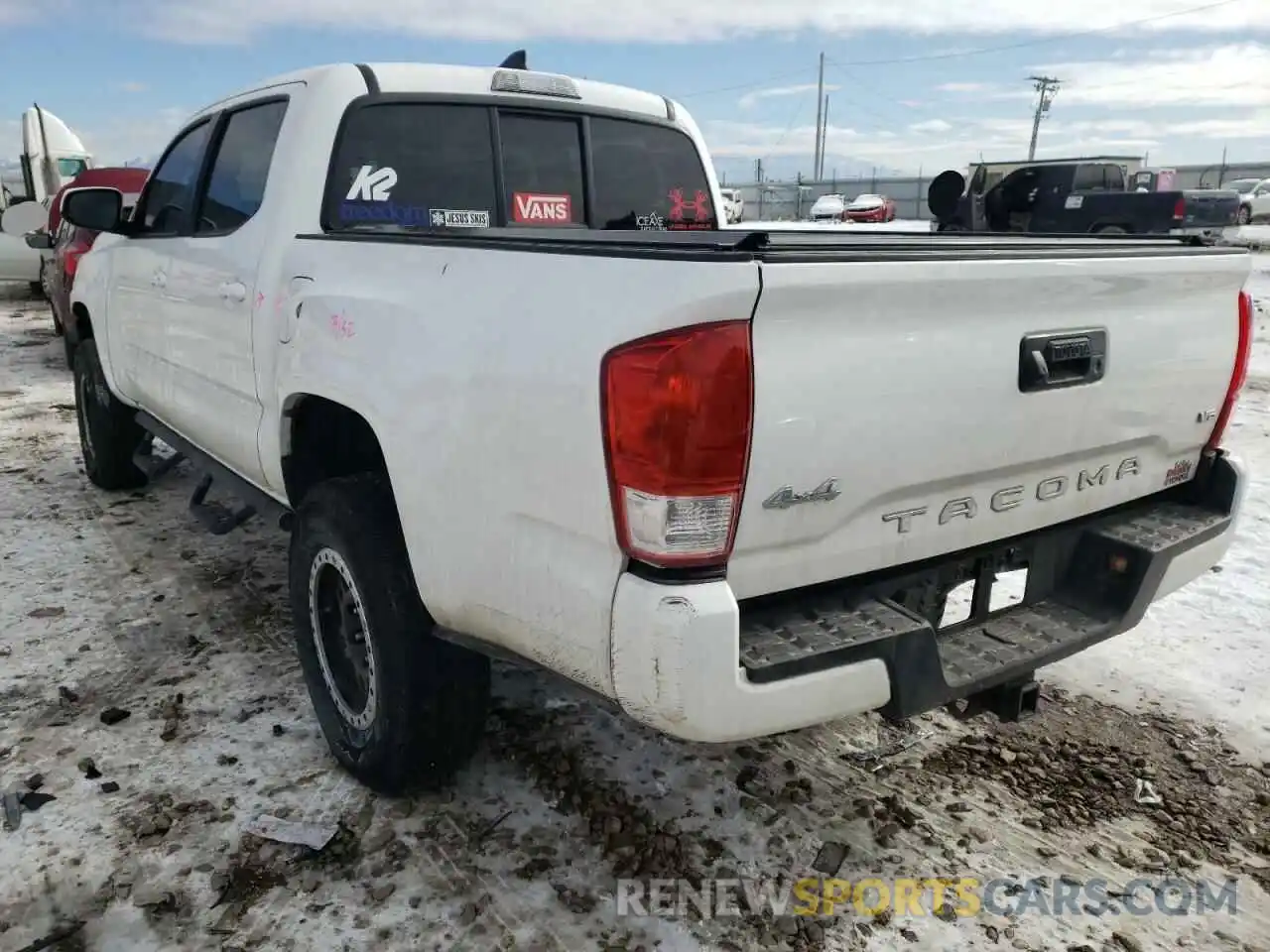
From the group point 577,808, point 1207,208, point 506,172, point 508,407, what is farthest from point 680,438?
point 1207,208

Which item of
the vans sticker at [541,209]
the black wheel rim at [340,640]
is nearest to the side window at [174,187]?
the vans sticker at [541,209]

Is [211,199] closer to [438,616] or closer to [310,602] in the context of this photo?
[310,602]

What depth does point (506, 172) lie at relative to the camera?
3.54m

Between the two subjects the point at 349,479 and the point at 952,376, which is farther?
the point at 349,479

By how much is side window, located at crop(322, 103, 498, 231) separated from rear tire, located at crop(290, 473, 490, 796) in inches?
40.5

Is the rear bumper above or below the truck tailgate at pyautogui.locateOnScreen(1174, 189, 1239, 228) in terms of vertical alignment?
below

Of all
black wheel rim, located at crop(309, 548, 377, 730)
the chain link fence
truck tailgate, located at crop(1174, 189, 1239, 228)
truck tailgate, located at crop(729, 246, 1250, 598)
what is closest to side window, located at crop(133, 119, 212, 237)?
black wheel rim, located at crop(309, 548, 377, 730)

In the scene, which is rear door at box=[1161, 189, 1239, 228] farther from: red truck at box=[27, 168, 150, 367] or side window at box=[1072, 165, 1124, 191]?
red truck at box=[27, 168, 150, 367]

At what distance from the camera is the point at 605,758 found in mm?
3010

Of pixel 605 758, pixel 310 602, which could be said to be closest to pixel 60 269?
pixel 310 602

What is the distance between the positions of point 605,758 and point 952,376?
1.64m

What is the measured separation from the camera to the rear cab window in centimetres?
320

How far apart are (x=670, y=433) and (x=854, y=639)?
602mm

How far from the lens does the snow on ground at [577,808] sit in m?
2.34
